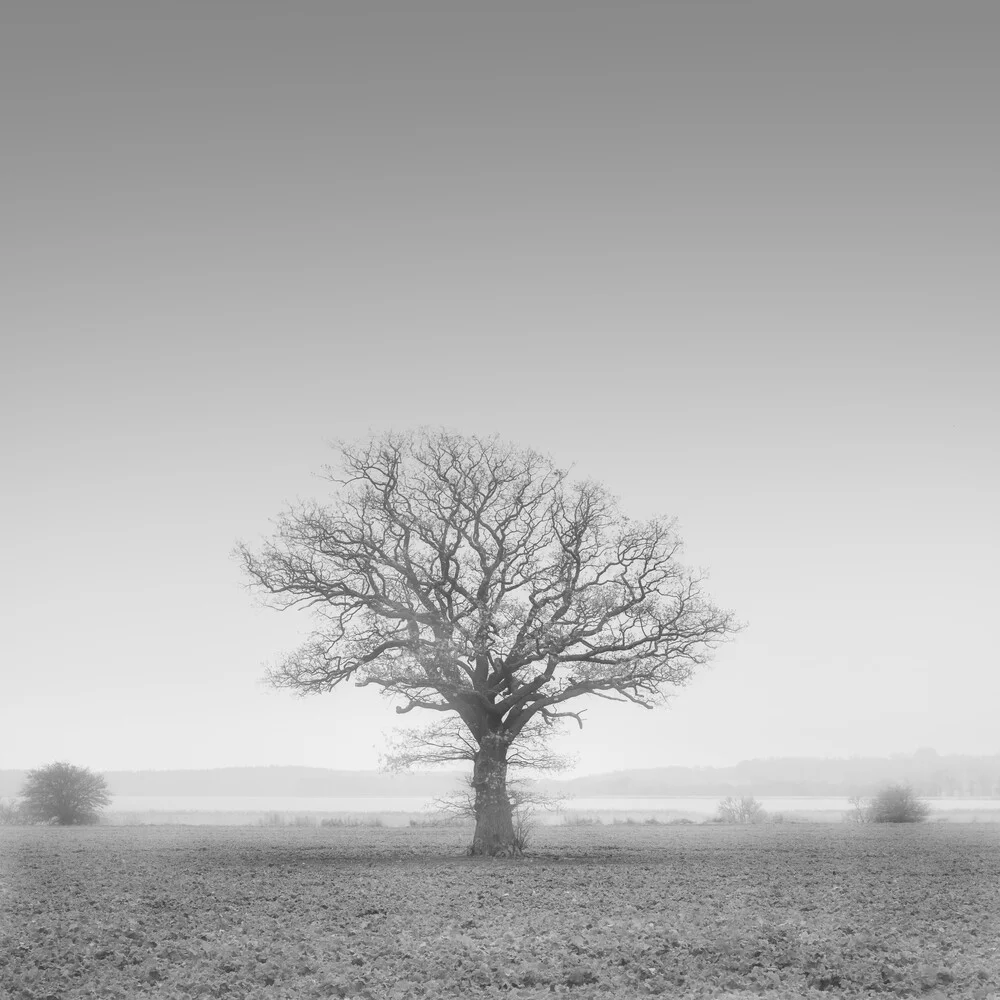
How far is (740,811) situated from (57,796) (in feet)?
146

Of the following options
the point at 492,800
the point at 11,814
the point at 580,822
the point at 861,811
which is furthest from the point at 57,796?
the point at 861,811

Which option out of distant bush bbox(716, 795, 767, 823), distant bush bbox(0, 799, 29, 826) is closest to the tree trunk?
distant bush bbox(716, 795, 767, 823)

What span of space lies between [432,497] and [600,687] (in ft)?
27.0

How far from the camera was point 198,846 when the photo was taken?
37.3m

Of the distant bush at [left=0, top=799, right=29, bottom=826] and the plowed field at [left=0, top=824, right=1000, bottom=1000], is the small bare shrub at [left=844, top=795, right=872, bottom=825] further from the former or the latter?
the distant bush at [left=0, top=799, right=29, bottom=826]

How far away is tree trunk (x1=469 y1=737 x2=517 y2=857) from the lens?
103ft

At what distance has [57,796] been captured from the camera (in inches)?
2453

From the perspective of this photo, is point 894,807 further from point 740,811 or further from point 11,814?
point 11,814

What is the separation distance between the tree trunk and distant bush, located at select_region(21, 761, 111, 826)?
41251mm

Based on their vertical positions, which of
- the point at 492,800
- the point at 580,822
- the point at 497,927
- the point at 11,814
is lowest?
the point at 580,822

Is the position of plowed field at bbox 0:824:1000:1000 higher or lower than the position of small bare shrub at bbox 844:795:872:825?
higher

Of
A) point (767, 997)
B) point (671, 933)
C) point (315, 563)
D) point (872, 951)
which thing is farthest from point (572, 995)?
point (315, 563)

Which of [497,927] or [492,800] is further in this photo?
[492,800]

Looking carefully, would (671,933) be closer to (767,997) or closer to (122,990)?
(767,997)
